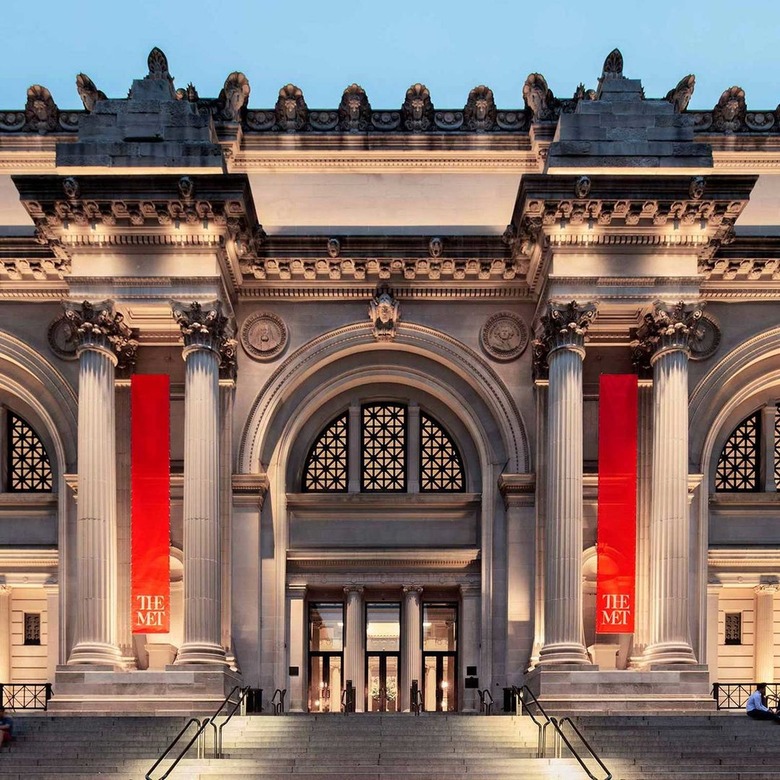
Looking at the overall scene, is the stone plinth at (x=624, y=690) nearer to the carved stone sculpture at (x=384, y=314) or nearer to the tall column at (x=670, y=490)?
the tall column at (x=670, y=490)

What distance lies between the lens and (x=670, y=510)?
1332 inches

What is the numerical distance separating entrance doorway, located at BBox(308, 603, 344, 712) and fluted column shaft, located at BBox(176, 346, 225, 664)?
425cm

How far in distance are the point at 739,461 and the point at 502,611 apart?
7.78 meters

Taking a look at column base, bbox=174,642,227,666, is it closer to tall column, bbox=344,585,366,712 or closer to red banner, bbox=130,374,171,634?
red banner, bbox=130,374,171,634

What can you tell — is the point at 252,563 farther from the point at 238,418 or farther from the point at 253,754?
the point at 253,754

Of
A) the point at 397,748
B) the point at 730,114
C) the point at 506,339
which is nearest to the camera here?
the point at 397,748

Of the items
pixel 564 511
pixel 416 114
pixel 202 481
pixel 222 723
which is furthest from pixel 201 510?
pixel 416 114

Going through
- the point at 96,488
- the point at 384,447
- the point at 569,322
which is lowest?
the point at 96,488

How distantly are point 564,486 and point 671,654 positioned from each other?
459cm

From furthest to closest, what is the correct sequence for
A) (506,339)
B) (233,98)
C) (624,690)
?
(233,98), (506,339), (624,690)

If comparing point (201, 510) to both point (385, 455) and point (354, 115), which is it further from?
point (354, 115)

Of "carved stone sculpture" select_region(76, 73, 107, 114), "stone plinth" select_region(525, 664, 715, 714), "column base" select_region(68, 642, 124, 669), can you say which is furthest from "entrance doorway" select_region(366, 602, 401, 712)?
"carved stone sculpture" select_region(76, 73, 107, 114)

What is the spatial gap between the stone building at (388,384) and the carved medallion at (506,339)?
84 millimetres


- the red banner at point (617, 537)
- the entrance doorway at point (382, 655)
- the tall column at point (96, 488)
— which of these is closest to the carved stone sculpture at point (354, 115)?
the tall column at point (96, 488)
